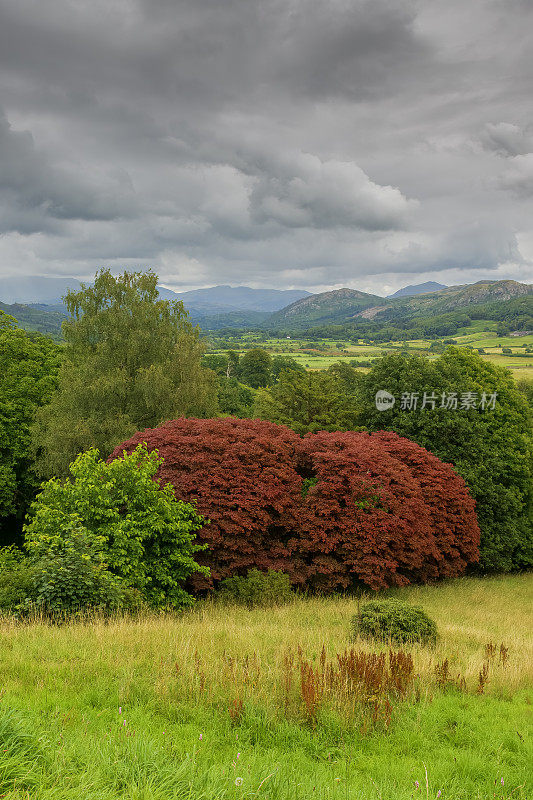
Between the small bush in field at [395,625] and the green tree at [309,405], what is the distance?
637 inches

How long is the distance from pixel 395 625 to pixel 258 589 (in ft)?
19.2

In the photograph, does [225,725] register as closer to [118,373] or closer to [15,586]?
[15,586]

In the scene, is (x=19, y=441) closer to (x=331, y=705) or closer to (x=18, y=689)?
(x=18, y=689)

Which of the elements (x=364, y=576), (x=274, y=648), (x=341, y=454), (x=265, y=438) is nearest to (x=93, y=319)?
(x=265, y=438)

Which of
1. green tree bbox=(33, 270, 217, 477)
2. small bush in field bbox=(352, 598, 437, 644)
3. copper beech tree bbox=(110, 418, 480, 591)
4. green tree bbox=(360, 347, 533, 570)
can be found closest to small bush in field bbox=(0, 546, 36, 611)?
copper beech tree bbox=(110, 418, 480, 591)

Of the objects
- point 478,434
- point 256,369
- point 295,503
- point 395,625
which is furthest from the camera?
point 256,369

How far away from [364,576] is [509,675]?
929 centimetres

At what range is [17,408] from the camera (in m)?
29.7

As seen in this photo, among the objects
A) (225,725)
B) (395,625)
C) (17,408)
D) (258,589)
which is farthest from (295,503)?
(17,408)

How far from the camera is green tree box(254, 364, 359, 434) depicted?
90.7ft

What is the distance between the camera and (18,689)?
19.4 feet

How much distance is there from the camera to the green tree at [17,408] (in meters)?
28.4

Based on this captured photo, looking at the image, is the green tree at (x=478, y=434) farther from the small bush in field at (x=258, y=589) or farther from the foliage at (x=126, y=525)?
the foliage at (x=126, y=525)

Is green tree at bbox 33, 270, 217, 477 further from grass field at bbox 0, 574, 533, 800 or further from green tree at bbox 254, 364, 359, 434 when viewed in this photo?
grass field at bbox 0, 574, 533, 800
